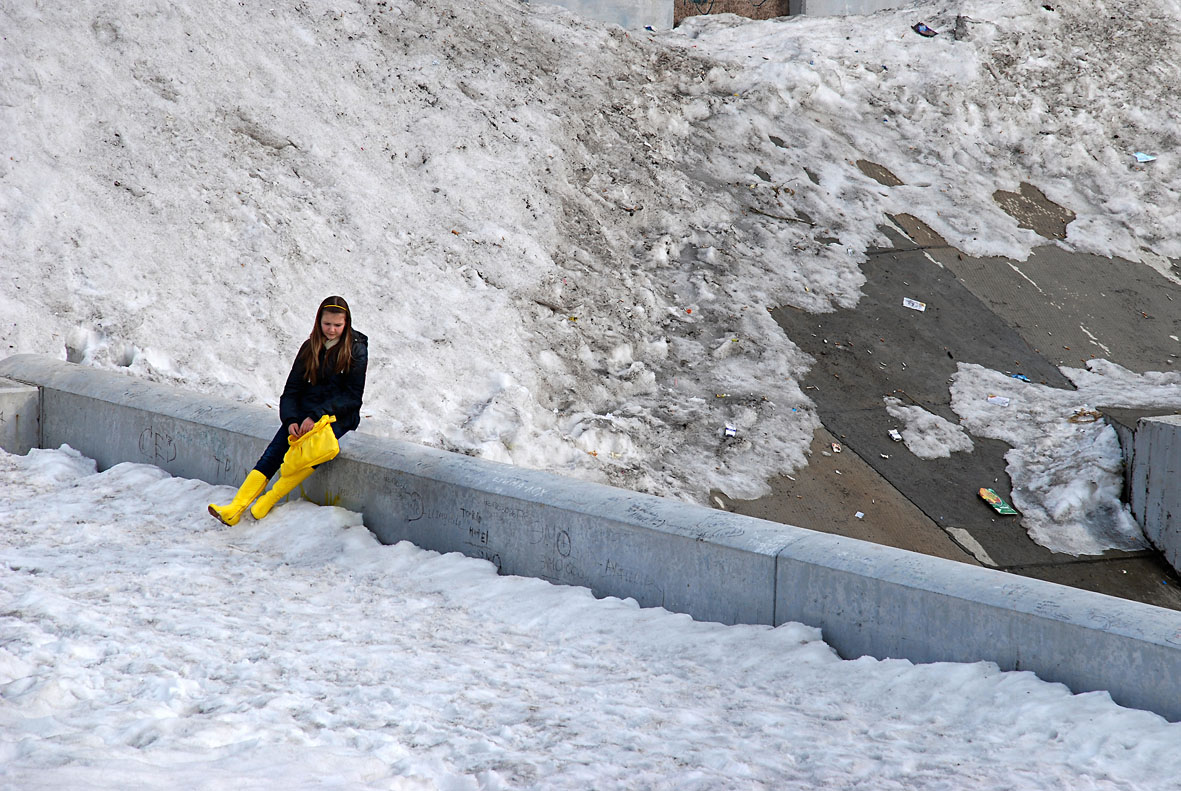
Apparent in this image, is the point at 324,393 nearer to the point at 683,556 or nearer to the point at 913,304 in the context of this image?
the point at 683,556

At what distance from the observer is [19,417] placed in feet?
24.0

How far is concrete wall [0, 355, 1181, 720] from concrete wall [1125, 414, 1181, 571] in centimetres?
520

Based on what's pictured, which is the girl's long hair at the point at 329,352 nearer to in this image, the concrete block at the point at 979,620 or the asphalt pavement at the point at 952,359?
the concrete block at the point at 979,620

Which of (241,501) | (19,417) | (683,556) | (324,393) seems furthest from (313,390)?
(19,417)

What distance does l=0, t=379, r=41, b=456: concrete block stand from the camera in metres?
7.25

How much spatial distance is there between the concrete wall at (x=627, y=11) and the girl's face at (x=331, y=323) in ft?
38.6

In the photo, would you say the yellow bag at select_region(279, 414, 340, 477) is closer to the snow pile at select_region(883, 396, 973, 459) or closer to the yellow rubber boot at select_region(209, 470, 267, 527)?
the yellow rubber boot at select_region(209, 470, 267, 527)

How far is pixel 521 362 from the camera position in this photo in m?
9.65

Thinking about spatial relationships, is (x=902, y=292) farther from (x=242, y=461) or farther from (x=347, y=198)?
(x=242, y=461)

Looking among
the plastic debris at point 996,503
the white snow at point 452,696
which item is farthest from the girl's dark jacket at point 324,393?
the plastic debris at point 996,503

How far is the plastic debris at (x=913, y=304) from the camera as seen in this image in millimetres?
11573

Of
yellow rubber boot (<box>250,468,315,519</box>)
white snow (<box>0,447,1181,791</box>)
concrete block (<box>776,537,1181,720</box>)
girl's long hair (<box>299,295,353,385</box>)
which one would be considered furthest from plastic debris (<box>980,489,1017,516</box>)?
yellow rubber boot (<box>250,468,315,519</box>)

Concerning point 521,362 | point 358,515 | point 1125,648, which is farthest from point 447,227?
point 1125,648

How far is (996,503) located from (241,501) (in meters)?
6.47
